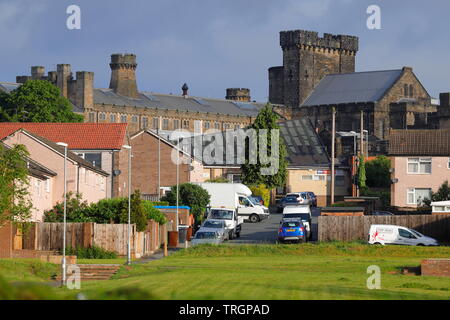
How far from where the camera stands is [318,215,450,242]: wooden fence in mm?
62438

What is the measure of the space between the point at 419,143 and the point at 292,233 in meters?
28.1

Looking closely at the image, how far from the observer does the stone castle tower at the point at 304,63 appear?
611 ft

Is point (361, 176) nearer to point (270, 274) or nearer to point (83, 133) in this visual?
point (83, 133)

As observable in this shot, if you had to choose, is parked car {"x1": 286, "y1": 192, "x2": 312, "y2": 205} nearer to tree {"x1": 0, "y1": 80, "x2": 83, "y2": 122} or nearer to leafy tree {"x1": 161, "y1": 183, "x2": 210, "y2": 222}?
leafy tree {"x1": 161, "y1": 183, "x2": 210, "y2": 222}

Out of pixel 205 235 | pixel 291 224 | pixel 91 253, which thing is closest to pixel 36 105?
pixel 205 235

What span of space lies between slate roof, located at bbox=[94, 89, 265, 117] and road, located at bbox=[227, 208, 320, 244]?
86.3m

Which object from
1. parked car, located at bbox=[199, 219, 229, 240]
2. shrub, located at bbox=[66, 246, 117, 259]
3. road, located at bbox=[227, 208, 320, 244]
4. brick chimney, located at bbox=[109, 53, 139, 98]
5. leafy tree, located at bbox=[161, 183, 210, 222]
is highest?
brick chimney, located at bbox=[109, 53, 139, 98]

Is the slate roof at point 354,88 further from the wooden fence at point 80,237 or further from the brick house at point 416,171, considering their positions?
the wooden fence at point 80,237

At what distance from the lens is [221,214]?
6819 centimetres

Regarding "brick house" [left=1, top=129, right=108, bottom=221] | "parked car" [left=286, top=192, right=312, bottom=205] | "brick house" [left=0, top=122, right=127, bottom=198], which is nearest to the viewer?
"brick house" [left=1, top=129, right=108, bottom=221]

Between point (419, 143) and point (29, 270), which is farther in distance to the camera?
point (419, 143)

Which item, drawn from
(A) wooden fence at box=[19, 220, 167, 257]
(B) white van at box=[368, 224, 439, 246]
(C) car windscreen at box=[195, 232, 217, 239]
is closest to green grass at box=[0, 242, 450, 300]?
(B) white van at box=[368, 224, 439, 246]

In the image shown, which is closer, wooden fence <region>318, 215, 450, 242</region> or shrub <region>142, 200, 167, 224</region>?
wooden fence <region>318, 215, 450, 242</region>

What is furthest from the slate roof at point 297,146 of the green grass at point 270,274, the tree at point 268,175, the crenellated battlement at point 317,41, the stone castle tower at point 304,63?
the green grass at point 270,274
